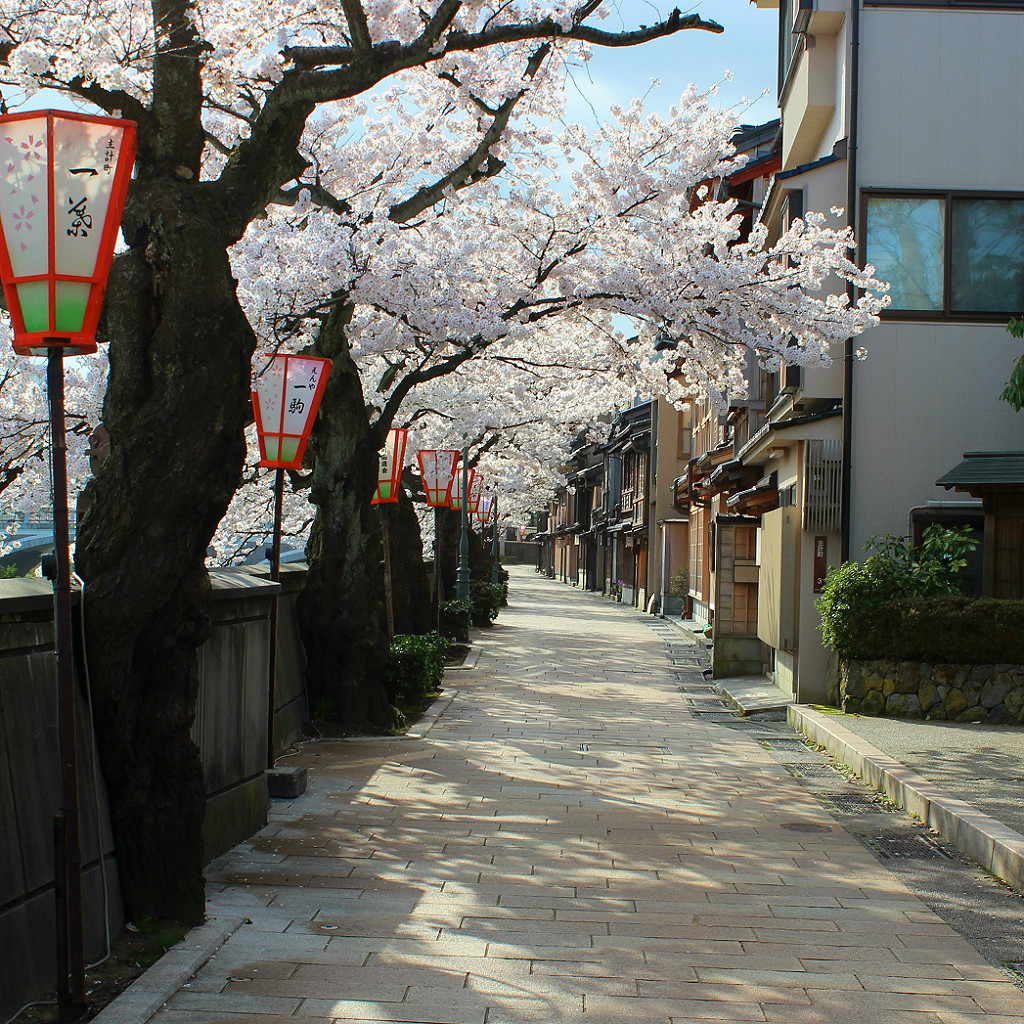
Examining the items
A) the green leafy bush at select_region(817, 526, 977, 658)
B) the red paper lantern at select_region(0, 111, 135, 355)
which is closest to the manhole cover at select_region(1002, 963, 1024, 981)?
the red paper lantern at select_region(0, 111, 135, 355)

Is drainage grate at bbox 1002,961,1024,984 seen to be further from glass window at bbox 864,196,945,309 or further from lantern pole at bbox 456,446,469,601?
lantern pole at bbox 456,446,469,601

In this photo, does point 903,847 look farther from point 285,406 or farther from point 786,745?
point 285,406

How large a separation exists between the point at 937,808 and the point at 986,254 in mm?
9289

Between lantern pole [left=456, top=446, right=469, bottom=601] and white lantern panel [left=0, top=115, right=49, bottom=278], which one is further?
lantern pole [left=456, top=446, right=469, bottom=601]

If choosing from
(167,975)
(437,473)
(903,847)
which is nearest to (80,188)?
(167,975)

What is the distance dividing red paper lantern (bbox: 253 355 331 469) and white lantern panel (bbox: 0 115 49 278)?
514cm

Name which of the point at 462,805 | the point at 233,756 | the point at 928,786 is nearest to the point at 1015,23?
the point at 928,786

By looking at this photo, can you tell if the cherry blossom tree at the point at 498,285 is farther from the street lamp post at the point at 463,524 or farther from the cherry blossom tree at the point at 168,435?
the street lamp post at the point at 463,524

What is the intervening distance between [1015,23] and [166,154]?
42.7ft

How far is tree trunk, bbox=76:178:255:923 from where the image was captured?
527 centimetres

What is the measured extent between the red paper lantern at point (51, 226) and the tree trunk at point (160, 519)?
123 cm

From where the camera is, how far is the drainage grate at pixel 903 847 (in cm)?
728

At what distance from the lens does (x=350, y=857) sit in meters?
6.96

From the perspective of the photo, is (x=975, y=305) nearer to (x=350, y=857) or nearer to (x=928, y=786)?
(x=928, y=786)
